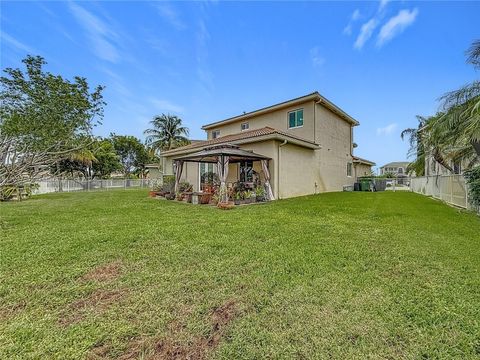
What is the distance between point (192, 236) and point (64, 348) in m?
3.64

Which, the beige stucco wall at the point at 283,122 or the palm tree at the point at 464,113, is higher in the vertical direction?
the beige stucco wall at the point at 283,122

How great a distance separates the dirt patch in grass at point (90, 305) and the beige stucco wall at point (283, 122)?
14933 mm

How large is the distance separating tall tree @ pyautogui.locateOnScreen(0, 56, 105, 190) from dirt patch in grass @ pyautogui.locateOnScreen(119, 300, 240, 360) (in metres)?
7.28

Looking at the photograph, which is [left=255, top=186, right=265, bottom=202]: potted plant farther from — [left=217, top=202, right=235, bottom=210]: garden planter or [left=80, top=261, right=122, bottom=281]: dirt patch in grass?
[left=80, top=261, right=122, bottom=281]: dirt patch in grass

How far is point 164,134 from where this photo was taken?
37375mm

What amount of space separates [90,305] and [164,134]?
3679 centimetres

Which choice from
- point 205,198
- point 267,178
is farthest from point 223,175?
point 267,178

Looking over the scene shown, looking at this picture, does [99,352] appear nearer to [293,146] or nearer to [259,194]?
[259,194]

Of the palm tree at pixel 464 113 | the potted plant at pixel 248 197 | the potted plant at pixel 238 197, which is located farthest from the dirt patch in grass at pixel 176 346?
the palm tree at pixel 464 113

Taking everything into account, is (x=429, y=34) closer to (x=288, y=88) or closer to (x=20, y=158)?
(x=288, y=88)

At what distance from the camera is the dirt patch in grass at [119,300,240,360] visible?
7.16 ft

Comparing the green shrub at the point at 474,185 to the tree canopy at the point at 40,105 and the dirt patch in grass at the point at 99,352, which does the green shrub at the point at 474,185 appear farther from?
the tree canopy at the point at 40,105

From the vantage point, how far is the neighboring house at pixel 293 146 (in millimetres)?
13586

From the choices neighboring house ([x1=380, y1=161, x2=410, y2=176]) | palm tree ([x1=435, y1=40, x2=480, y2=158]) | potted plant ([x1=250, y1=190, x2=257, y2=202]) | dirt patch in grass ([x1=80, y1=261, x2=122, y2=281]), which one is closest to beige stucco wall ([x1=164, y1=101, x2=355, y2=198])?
potted plant ([x1=250, y1=190, x2=257, y2=202])
